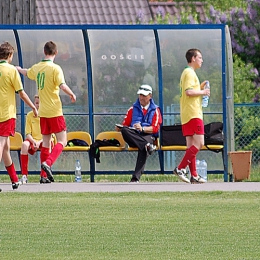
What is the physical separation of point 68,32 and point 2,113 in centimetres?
332

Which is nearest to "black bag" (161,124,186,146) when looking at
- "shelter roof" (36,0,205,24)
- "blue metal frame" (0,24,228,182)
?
"blue metal frame" (0,24,228,182)

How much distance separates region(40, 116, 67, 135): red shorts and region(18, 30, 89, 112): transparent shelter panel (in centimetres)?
220

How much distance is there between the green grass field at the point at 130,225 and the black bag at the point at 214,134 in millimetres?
3266

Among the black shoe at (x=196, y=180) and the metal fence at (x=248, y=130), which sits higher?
the metal fence at (x=248, y=130)

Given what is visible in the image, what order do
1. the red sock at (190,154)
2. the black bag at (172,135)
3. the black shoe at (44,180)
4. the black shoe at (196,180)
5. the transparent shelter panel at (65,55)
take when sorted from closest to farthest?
1. the red sock at (190,154)
2. the black shoe at (196,180)
3. the black shoe at (44,180)
4. the black bag at (172,135)
5. the transparent shelter panel at (65,55)

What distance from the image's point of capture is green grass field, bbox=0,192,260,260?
26.1ft

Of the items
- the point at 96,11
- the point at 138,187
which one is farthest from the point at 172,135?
the point at 96,11

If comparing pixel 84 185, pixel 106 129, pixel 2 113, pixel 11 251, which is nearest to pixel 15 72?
pixel 2 113

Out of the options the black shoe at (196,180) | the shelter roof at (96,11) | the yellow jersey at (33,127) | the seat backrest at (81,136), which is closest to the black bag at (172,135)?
the seat backrest at (81,136)

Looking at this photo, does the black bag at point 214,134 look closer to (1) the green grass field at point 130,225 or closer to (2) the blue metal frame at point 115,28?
(2) the blue metal frame at point 115,28

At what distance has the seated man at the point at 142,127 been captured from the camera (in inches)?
616

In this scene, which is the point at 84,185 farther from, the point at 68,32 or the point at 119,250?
the point at 119,250

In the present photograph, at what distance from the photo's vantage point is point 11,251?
802 cm

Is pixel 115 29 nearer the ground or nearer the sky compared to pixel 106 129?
nearer the sky
